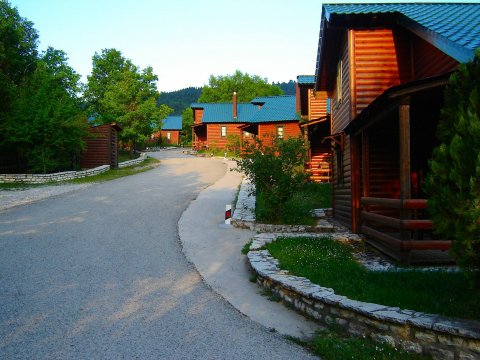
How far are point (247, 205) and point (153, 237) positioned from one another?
4898 mm

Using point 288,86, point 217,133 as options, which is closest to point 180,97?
point 288,86

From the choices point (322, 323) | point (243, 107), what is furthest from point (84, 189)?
point (243, 107)

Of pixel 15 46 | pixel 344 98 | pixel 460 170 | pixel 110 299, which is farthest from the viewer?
pixel 15 46

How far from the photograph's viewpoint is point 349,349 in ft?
15.9

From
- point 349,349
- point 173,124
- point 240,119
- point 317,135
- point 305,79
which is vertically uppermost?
point 173,124

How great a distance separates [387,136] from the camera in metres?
12.1

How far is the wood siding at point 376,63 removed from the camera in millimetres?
12031

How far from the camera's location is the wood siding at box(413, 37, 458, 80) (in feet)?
32.5

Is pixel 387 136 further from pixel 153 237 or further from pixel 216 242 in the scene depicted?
pixel 153 237

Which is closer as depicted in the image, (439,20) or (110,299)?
(110,299)

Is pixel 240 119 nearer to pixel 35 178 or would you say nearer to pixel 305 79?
pixel 305 79

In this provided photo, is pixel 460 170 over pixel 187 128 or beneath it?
beneath

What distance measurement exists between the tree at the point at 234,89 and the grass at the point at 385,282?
7641 centimetres

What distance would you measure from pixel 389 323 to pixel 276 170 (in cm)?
811
